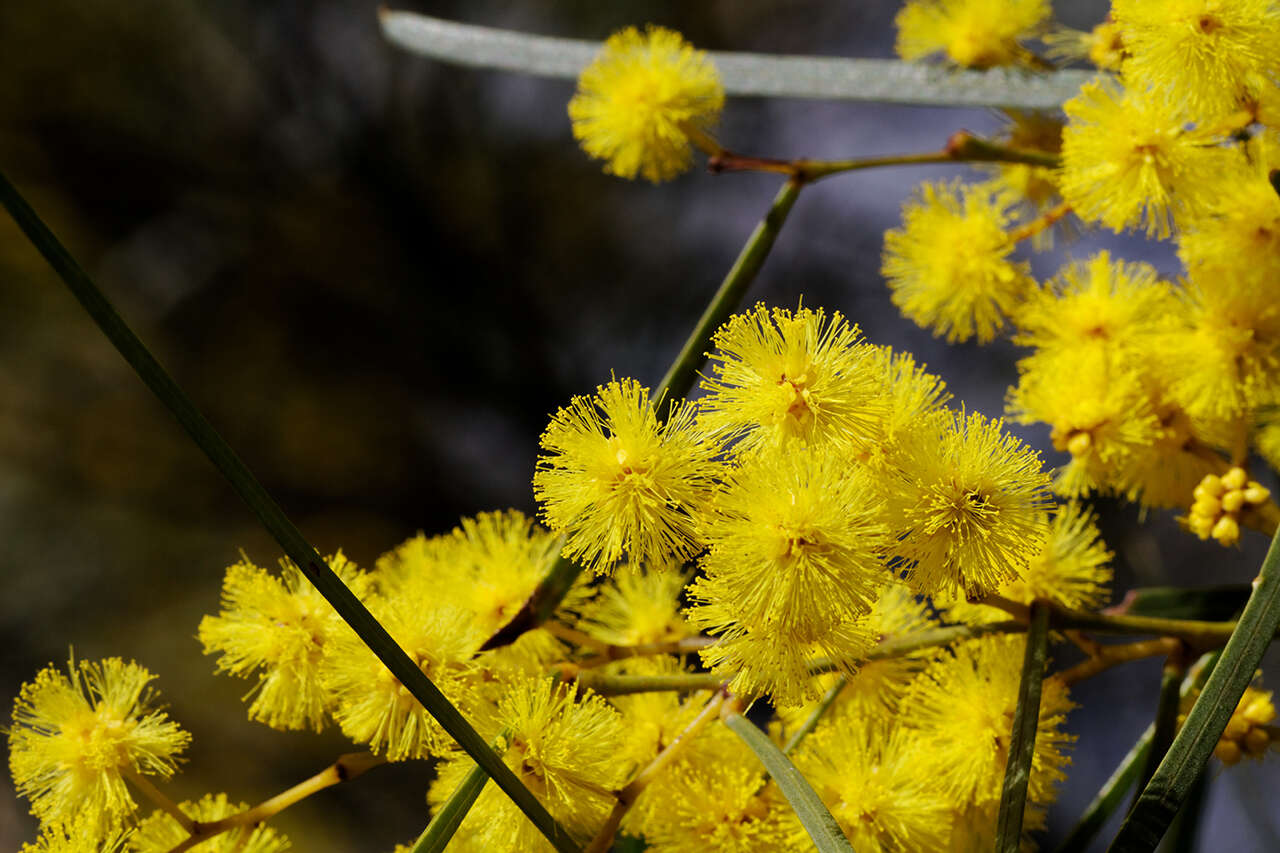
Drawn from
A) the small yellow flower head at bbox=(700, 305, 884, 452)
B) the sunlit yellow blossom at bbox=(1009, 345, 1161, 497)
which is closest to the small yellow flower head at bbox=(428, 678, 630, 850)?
the small yellow flower head at bbox=(700, 305, 884, 452)

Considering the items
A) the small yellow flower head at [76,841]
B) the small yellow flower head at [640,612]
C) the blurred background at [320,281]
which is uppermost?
the blurred background at [320,281]

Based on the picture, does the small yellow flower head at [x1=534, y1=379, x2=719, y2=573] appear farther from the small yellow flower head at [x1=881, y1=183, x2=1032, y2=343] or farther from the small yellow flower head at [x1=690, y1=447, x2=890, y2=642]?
the small yellow flower head at [x1=881, y1=183, x2=1032, y2=343]

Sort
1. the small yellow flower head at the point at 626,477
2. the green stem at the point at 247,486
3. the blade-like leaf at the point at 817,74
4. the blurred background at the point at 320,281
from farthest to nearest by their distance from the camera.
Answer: the blurred background at the point at 320,281, the blade-like leaf at the point at 817,74, the small yellow flower head at the point at 626,477, the green stem at the point at 247,486

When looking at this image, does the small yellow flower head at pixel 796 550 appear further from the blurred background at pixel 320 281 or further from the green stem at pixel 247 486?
the blurred background at pixel 320 281

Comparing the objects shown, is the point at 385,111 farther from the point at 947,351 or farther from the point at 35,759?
the point at 35,759

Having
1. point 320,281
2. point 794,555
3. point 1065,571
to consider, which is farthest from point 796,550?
point 320,281

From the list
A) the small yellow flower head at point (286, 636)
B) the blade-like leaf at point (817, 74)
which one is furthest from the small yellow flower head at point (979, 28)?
the small yellow flower head at point (286, 636)
